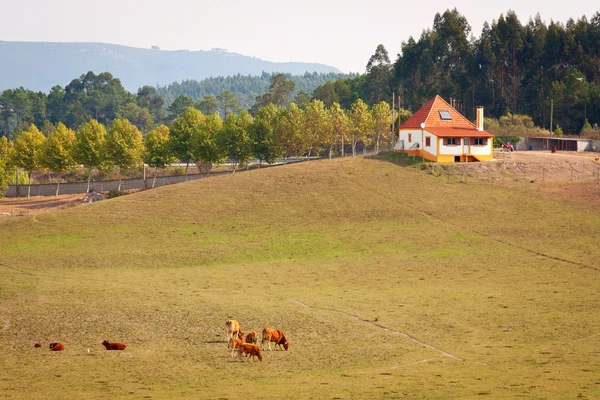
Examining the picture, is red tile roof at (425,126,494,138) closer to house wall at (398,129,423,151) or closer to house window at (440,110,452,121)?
house wall at (398,129,423,151)

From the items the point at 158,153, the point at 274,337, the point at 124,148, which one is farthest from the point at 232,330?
the point at 124,148

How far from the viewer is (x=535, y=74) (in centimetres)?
15275

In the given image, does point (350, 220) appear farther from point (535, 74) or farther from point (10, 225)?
point (535, 74)

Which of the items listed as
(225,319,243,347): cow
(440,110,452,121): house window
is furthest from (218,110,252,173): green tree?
(225,319,243,347): cow

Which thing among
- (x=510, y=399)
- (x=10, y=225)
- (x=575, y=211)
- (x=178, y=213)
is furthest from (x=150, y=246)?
(x=510, y=399)

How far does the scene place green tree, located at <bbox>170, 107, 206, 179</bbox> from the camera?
117125 mm

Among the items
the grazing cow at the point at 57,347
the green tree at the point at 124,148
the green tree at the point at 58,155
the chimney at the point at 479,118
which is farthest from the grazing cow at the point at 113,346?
the green tree at the point at 58,155

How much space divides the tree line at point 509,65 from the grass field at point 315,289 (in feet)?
205

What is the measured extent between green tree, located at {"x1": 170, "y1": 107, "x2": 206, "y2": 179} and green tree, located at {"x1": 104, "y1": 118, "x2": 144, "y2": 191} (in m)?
5.19

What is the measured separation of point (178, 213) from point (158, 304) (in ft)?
103

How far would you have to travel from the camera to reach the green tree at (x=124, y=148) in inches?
4678

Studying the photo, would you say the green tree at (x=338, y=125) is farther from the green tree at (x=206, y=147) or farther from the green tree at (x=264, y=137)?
the green tree at (x=206, y=147)

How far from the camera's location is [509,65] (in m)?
156

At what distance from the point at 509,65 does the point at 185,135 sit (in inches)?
2682
